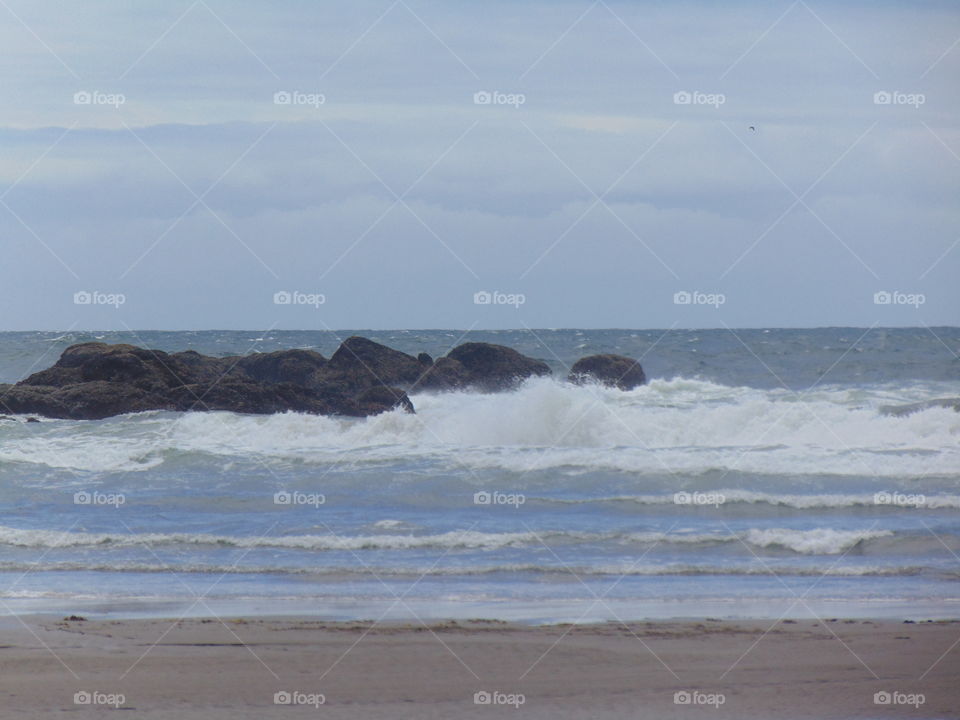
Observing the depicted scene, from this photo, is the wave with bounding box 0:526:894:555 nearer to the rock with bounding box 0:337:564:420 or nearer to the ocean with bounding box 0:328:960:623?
the ocean with bounding box 0:328:960:623

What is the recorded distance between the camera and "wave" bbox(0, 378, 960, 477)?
8.91 m

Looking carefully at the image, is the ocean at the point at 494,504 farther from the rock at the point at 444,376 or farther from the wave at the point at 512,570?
the rock at the point at 444,376

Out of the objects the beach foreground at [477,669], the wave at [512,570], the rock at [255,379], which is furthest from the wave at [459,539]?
the rock at [255,379]

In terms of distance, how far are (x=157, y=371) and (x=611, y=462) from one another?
18.7ft

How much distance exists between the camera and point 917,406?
1252 centimetres

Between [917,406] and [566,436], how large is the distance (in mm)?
4838

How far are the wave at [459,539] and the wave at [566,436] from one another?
193cm

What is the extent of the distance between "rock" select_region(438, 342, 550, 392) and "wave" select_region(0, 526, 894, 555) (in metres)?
5.88

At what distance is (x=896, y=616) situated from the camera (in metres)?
4.90

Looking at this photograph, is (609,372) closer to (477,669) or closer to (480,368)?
(480,368)

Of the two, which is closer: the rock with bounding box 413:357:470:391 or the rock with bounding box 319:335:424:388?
the rock with bounding box 319:335:424:388

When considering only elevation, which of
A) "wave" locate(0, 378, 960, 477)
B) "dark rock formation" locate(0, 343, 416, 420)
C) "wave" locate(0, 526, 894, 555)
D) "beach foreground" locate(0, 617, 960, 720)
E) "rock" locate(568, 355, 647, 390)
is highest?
"rock" locate(568, 355, 647, 390)

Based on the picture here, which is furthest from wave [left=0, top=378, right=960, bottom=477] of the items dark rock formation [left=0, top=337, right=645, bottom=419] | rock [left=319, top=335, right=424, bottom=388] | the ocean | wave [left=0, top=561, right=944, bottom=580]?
wave [left=0, top=561, right=944, bottom=580]

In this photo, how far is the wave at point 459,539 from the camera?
6.31 metres
